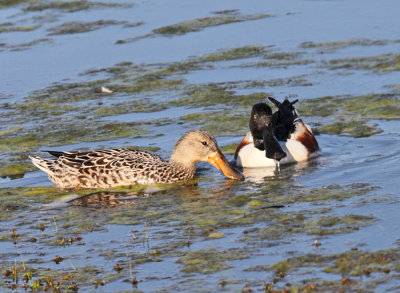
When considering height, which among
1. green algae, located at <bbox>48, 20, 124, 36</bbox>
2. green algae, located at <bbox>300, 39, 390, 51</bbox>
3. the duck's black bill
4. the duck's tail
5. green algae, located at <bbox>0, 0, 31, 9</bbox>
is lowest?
the duck's black bill

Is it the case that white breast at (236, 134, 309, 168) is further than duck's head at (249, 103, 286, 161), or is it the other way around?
white breast at (236, 134, 309, 168)

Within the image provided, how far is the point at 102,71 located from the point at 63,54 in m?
2.11

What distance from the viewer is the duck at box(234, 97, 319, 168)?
34.9 ft

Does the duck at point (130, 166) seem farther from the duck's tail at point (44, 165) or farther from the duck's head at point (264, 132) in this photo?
the duck's head at point (264, 132)

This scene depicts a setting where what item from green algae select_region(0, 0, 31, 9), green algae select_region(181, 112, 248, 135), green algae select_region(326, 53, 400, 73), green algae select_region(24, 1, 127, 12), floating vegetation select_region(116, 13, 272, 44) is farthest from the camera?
green algae select_region(0, 0, 31, 9)

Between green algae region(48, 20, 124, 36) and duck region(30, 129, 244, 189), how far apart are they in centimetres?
1101

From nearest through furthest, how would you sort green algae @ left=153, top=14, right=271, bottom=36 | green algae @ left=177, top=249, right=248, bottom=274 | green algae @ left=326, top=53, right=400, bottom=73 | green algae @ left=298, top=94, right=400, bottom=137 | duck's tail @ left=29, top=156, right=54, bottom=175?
green algae @ left=177, top=249, right=248, bottom=274, duck's tail @ left=29, top=156, right=54, bottom=175, green algae @ left=298, top=94, right=400, bottom=137, green algae @ left=326, top=53, right=400, bottom=73, green algae @ left=153, top=14, right=271, bottom=36

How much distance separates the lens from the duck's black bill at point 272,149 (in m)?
10.5

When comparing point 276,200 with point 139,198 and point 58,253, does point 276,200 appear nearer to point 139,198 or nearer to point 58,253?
point 139,198

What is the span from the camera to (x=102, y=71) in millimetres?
16547

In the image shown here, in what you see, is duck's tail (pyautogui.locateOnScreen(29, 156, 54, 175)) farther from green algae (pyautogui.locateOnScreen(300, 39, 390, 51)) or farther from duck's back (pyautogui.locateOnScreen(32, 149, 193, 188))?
green algae (pyautogui.locateOnScreen(300, 39, 390, 51))

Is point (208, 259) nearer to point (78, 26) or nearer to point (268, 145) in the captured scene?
point (268, 145)

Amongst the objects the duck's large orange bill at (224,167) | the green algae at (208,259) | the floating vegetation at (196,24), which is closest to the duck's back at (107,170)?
the duck's large orange bill at (224,167)

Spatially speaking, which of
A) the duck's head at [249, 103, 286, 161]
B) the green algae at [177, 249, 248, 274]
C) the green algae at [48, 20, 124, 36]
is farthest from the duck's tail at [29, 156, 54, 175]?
the green algae at [48, 20, 124, 36]
